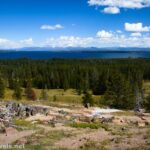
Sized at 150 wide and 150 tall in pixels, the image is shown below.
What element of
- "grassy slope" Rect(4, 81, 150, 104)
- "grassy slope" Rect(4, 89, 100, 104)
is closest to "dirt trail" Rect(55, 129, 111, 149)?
"grassy slope" Rect(4, 81, 150, 104)

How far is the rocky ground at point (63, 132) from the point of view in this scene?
29.2m

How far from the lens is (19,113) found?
160ft

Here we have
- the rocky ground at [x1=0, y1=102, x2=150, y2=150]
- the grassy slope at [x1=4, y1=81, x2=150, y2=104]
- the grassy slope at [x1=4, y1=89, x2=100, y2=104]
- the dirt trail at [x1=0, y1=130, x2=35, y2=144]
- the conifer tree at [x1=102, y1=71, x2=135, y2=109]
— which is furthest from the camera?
the grassy slope at [x1=4, y1=89, x2=100, y2=104]

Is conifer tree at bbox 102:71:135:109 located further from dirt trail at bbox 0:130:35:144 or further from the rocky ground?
dirt trail at bbox 0:130:35:144

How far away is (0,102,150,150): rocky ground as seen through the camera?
96.0ft

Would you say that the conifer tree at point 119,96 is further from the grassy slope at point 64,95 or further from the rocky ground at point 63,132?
the rocky ground at point 63,132

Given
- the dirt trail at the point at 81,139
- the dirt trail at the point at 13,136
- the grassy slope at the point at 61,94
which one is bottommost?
the grassy slope at the point at 61,94

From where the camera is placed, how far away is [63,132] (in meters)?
35.5

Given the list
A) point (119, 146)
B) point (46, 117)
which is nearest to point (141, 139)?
point (119, 146)

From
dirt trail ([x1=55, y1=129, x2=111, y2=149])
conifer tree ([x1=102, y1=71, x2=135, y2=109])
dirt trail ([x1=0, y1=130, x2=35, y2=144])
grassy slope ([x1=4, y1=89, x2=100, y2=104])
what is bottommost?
grassy slope ([x1=4, y1=89, x2=100, y2=104])

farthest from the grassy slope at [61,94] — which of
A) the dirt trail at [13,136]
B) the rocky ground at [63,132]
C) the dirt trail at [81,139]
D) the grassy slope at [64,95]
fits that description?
the dirt trail at [81,139]

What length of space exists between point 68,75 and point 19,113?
135707 millimetres

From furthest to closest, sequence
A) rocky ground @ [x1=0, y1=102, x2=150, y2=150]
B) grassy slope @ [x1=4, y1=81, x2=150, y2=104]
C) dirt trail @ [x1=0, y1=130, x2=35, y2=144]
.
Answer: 1. grassy slope @ [x1=4, y1=81, x2=150, y2=104]
2. dirt trail @ [x1=0, y1=130, x2=35, y2=144]
3. rocky ground @ [x1=0, y1=102, x2=150, y2=150]

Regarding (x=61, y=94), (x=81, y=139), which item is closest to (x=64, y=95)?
(x=61, y=94)
